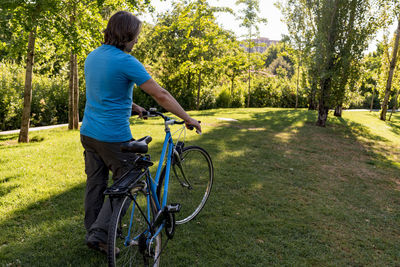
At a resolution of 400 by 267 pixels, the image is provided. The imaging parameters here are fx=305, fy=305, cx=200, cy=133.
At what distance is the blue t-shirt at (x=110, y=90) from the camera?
95.3 inches

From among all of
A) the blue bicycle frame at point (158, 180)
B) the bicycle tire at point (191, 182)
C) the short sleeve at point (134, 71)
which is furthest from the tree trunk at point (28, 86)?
the short sleeve at point (134, 71)

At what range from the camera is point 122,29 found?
2.49m

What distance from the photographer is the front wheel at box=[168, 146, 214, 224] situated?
3834 millimetres

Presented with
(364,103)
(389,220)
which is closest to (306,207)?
(389,220)

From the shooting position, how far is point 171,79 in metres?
22.4

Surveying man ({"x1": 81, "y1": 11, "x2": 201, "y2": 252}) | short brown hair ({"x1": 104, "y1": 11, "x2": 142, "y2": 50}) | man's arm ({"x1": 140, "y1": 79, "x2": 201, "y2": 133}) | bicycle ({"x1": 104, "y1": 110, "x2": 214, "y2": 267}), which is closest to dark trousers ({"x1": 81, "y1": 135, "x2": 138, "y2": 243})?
man ({"x1": 81, "y1": 11, "x2": 201, "y2": 252})

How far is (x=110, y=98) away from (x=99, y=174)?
29.6 inches

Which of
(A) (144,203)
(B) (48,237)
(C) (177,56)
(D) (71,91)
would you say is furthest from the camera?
(C) (177,56)

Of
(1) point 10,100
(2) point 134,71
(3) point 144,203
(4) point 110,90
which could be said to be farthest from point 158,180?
(1) point 10,100

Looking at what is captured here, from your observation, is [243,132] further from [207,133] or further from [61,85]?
[61,85]

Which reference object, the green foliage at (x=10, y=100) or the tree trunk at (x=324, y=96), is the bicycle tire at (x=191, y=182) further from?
the tree trunk at (x=324, y=96)

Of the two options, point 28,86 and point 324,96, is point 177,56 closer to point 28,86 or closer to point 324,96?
point 324,96

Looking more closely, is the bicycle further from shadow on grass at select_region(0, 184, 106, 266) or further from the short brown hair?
the short brown hair

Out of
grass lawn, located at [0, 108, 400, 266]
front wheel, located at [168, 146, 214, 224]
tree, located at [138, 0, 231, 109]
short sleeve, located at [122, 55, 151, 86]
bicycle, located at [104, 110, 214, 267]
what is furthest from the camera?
tree, located at [138, 0, 231, 109]
